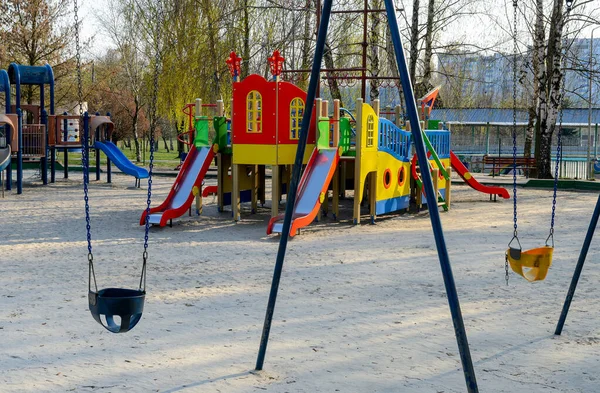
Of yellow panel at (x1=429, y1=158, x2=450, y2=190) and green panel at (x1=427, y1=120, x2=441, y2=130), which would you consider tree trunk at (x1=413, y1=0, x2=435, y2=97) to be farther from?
yellow panel at (x1=429, y1=158, x2=450, y2=190)

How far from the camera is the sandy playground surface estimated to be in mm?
4500

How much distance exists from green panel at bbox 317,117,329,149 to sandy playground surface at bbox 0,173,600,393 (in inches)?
60.7

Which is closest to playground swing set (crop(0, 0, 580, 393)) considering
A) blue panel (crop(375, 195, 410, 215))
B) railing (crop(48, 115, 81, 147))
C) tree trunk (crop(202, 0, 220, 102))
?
blue panel (crop(375, 195, 410, 215))

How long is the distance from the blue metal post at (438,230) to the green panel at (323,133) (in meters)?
7.62

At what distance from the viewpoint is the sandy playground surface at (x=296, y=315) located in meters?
4.50

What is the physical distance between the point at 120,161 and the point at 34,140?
86.1 inches

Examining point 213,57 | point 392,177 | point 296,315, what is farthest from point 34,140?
point 296,315

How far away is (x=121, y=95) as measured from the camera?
4262 cm

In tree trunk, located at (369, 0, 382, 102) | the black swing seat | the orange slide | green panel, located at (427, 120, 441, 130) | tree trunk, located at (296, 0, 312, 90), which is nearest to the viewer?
the black swing seat

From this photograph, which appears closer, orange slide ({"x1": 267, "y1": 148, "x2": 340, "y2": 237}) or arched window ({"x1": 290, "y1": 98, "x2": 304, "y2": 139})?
orange slide ({"x1": 267, "y1": 148, "x2": 340, "y2": 237})

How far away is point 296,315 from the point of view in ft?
19.7

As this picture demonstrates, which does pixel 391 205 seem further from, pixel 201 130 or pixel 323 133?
pixel 201 130

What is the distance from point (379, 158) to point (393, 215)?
4.93 feet

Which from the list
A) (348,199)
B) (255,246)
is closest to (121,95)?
(348,199)
